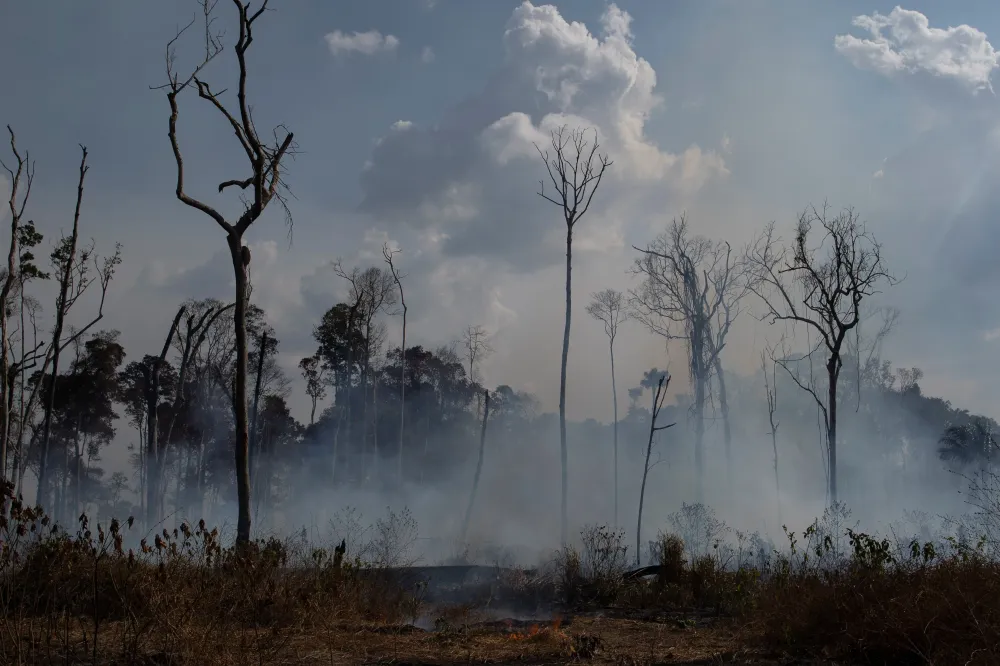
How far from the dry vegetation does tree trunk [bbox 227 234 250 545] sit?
122 cm

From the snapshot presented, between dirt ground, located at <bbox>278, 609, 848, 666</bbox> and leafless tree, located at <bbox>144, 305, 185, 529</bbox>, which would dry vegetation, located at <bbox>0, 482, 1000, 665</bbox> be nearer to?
dirt ground, located at <bbox>278, 609, 848, 666</bbox>

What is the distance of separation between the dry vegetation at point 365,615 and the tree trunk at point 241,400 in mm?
1217

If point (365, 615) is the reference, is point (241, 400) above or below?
above

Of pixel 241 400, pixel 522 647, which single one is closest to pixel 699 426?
pixel 241 400

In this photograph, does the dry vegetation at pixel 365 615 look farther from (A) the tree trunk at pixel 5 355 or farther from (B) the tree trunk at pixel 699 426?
(B) the tree trunk at pixel 699 426

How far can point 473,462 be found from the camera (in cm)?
4831

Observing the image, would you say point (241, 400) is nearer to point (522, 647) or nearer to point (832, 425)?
point (522, 647)

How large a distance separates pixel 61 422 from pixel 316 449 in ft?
47.7

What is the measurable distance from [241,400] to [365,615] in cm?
448

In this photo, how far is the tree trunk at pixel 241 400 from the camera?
1234 cm

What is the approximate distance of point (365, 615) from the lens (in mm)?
10312

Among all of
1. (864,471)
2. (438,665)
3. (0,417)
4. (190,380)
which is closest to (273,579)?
(438,665)

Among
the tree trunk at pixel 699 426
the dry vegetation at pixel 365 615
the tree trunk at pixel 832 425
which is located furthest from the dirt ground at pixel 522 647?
the tree trunk at pixel 699 426

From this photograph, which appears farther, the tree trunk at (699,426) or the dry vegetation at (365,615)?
the tree trunk at (699,426)
